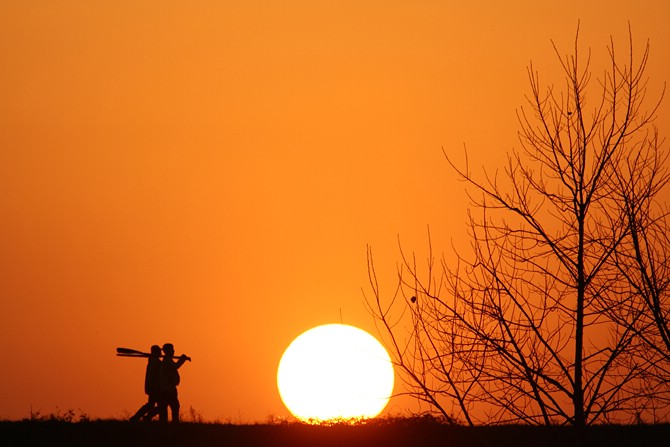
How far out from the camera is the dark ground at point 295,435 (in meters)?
17.8

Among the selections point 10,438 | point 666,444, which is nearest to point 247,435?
point 10,438

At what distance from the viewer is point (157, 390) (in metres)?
20.2

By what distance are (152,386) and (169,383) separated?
1.03 feet

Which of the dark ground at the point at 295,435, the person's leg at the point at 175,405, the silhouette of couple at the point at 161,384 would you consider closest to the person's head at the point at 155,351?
the silhouette of couple at the point at 161,384

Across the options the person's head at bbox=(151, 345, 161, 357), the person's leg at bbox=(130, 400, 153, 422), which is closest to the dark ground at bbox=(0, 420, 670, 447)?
the person's leg at bbox=(130, 400, 153, 422)

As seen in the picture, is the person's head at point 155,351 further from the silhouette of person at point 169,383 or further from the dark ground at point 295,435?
the dark ground at point 295,435

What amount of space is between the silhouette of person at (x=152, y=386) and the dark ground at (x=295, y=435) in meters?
0.73

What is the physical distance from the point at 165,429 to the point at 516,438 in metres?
5.81

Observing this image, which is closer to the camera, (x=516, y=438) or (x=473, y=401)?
(x=473, y=401)

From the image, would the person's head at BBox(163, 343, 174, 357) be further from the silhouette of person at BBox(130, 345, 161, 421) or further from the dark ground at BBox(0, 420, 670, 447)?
the dark ground at BBox(0, 420, 670, 447)

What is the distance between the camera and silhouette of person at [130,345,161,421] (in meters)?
20.0

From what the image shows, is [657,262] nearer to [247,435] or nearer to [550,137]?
[550,137]

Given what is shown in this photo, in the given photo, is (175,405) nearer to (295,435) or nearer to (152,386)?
(152,386)

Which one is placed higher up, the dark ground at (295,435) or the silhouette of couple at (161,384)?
the silhouette of couple at (161,384)
